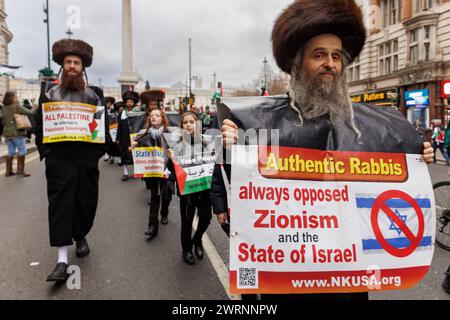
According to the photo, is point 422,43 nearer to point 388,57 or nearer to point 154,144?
point 388,57

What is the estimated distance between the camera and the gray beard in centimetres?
198

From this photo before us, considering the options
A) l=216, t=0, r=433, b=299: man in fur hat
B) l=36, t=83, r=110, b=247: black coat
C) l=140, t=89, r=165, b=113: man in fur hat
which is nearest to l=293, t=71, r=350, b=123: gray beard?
l=216, t=0, r=433, b=299: man in fur hat

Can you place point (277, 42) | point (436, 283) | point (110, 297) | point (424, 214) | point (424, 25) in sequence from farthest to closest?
point (424, 25), point (436, 283), point (110, 297), point (277, 42), point (424, 214)

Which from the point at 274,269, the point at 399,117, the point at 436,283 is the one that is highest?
the point at 399,117

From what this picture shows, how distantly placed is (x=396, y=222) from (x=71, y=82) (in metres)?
3.19

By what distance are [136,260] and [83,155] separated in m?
1.26

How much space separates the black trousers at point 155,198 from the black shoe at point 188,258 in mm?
986

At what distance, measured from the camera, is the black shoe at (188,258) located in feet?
12.7

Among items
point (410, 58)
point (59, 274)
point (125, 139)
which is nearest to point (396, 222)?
point (59, 274)

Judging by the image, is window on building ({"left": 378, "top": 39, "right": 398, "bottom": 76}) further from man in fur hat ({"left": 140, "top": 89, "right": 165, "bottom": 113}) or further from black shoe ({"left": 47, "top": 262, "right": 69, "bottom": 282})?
black shoe ({"left": 47, "top": 262, "right": 69, "bottom": 282})

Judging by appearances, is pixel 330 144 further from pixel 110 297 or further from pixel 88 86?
pixel 88 86

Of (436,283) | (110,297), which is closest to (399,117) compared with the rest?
(436,283)

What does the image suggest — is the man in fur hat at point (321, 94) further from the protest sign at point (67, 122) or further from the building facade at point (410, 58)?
the building facade at point (410, 58)

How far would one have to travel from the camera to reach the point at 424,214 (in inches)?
76.8
